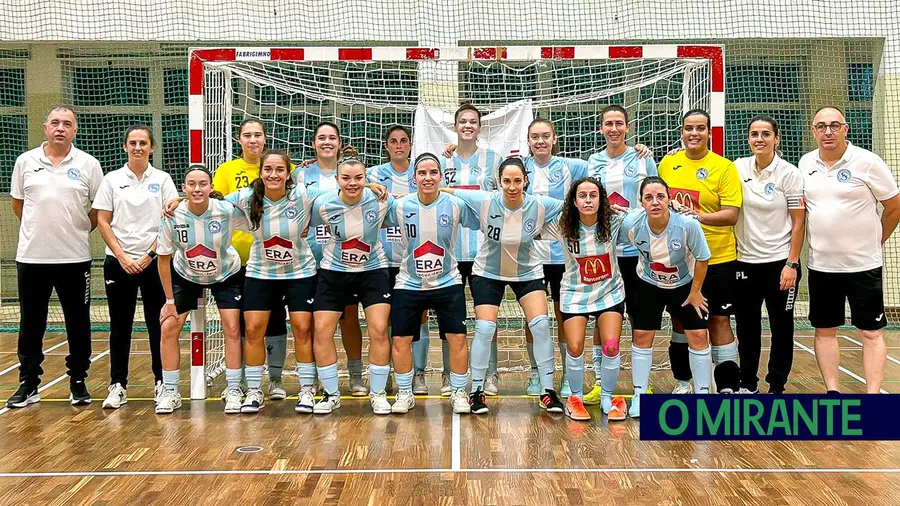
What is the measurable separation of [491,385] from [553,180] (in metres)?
1.37

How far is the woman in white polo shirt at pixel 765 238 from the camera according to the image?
17.7 ft

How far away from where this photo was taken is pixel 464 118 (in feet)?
19.0

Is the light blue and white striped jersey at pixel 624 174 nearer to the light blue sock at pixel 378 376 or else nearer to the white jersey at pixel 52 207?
the light blue sock at pixel 378 376

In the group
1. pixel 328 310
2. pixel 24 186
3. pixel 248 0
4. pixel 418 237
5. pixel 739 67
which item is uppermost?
pixel 248 0

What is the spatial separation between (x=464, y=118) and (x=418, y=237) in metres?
0.89

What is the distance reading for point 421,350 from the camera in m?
6.00

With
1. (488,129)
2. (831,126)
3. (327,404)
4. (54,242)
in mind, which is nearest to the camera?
(831,126)

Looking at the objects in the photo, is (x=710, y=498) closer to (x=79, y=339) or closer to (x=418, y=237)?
(x=418, y=237)

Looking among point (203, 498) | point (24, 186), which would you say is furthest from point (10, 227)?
point (203, 498)

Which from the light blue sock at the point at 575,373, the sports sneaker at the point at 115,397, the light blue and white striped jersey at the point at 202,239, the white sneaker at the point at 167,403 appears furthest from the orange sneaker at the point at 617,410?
the sports sneaker at the point at 115,397

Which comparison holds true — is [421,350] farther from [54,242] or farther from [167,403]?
[54,242]

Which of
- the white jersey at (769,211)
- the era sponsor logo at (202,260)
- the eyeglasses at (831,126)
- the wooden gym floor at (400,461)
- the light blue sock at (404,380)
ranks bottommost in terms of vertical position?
the wooden gym floor at (400,461)

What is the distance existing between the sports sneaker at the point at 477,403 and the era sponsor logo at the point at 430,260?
73cm

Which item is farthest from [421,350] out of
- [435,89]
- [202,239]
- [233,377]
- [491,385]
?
[435,89]
